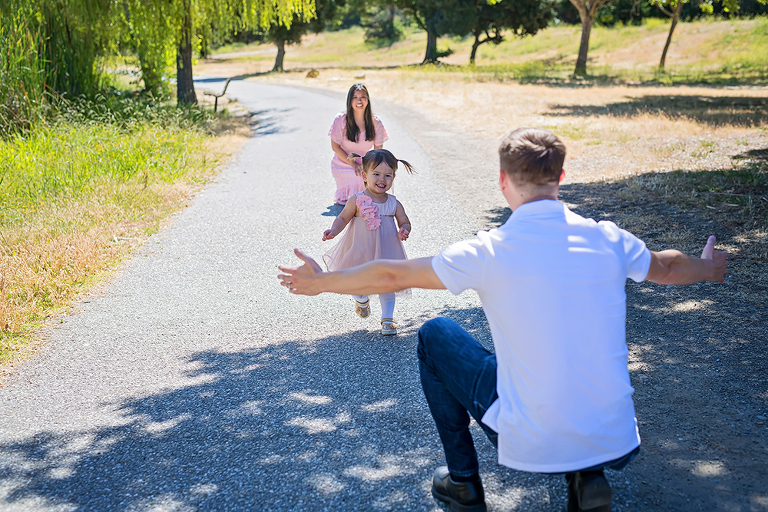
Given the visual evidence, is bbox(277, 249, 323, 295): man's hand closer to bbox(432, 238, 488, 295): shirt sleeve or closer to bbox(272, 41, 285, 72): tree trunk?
bbox(432, 238, 488, 295): shirt sleeve

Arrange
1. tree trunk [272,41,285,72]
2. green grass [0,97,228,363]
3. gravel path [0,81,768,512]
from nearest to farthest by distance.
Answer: gravel path [0,81,768,512] → green grass [0,97,228,363] → tree trunk [272,41,285,72]

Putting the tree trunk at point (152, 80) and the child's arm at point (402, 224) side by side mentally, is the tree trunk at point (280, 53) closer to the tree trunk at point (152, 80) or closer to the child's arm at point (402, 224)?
the tree trunk at point (152, 80)

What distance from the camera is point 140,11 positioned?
1556cm

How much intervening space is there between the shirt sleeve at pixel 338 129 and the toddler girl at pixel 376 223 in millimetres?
3396

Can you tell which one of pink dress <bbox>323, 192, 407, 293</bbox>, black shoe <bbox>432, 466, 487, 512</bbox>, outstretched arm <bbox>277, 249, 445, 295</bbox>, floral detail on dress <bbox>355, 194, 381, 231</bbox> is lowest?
black shoe <bbox>432, 466, 487, 512</bbox>

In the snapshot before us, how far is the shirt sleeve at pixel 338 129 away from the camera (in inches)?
326

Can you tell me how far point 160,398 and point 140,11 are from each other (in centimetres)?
1378

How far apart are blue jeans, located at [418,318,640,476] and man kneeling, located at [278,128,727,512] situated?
175 millimetres

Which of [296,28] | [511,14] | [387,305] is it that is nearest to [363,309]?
[387,305]

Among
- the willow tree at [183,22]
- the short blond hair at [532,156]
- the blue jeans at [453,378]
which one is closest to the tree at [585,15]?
the willow tree at [183,22]

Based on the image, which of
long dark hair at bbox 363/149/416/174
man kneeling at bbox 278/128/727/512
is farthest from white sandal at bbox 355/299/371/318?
man kneeling at bbox 278/128/727/512

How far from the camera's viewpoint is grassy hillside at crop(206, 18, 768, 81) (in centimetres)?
3669

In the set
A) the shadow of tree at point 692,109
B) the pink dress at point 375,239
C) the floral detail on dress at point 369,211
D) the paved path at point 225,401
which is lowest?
the paved path at point 225,401

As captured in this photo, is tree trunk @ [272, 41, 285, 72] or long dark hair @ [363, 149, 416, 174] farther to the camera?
tree trunk @ [272, 41, 285, 72]
